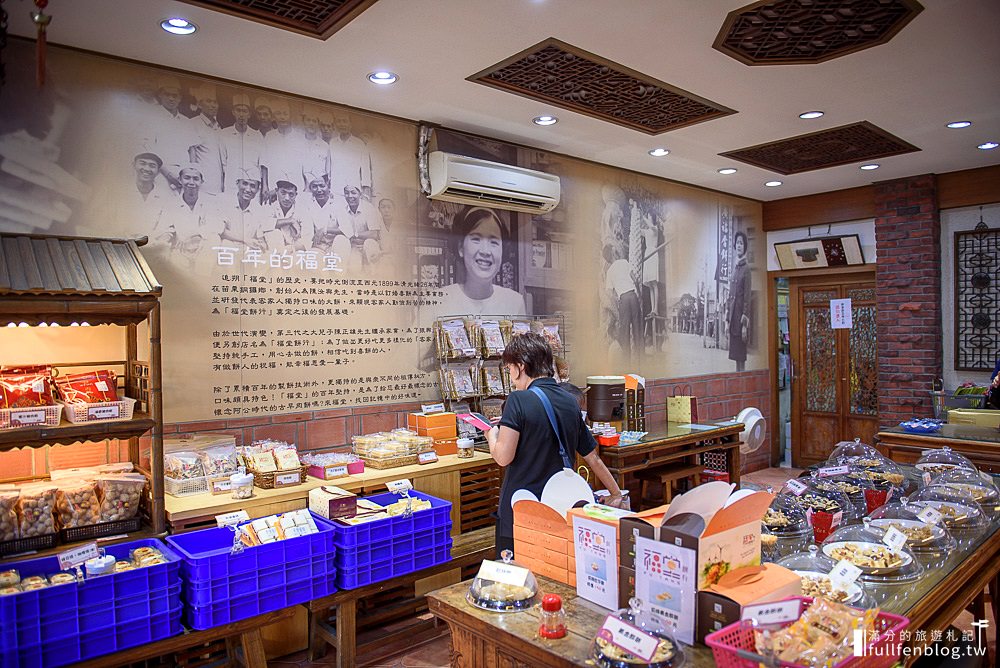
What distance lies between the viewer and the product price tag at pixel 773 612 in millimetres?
1663

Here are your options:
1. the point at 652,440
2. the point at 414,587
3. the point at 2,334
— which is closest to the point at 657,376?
the point at 652,440

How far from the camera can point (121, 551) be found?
9.30 ft

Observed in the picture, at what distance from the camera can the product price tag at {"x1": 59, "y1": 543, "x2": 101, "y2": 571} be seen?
8.39ft

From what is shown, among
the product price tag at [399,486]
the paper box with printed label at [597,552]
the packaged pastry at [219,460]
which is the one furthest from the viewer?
the product price tag at [399,486]

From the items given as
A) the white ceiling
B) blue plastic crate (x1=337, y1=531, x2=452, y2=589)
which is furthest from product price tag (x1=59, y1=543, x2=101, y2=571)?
the white ceiling

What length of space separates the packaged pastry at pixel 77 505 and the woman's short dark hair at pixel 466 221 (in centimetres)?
277

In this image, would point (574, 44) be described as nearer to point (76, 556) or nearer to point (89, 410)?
point (89, 410)

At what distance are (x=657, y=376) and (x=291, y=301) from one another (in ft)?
12.8

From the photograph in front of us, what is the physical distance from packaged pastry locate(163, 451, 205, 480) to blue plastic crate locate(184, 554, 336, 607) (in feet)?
2.27

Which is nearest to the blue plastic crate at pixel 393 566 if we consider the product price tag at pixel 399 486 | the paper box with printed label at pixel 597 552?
the product price tag at pixel 399 486

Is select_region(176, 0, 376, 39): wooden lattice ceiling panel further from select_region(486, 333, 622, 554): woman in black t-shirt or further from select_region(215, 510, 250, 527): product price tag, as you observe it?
select_region(215, 510, 250, 527): product price tag

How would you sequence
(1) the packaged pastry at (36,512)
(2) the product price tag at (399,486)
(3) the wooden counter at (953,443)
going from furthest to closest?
(3) the wooden counter at (953,443), (2) the product price tag at (399,486), (1) the packaged pastry at (36,512)

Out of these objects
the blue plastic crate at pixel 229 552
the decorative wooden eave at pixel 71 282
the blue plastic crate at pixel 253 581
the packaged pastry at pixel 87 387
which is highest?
the decorative wooden eave at pixel 71 282

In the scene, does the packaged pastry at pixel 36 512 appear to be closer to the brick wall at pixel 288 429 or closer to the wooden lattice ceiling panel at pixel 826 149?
the brick wall at pixel 288 429
